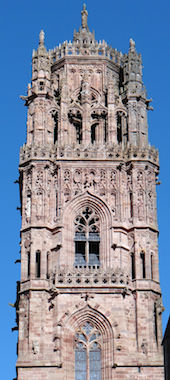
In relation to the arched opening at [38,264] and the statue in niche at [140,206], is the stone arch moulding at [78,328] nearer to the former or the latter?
the arched opening at [38,264]

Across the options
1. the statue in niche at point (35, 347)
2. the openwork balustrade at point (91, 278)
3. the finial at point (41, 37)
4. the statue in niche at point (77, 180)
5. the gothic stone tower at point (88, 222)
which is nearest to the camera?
the statue in niche at point (35, 347)

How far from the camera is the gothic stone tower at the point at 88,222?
45281 mm

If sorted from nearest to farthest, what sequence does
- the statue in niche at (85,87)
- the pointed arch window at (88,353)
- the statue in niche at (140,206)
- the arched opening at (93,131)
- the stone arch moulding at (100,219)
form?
the pointed arch window at (88,353)
the stone arch moulding at (100,219)
the statue in niche at (140,206)
the arched opening at (93,131)
the statue in niche at (85,87)

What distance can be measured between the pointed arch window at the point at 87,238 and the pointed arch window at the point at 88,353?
3125mm

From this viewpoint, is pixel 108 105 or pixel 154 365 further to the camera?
pixel 108 105

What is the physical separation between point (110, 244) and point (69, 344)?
4.77 metres

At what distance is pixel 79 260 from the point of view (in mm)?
47875

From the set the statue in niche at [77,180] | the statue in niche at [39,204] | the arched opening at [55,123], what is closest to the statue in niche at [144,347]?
the statue in niche at [39,204]

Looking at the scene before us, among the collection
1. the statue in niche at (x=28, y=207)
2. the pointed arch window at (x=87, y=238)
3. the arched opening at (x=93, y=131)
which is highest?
the arched opening at (x=93, y=131)

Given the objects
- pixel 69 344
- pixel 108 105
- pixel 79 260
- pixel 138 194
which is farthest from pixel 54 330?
pixel 108 105

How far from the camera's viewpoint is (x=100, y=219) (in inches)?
1914

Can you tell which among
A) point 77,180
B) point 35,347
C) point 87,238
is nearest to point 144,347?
point 35,347

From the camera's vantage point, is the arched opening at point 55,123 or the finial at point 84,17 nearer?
the arched opening at point 55,123

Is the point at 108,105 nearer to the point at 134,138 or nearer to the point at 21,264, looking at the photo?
the point at 134,138
